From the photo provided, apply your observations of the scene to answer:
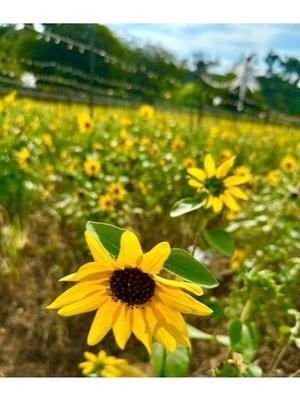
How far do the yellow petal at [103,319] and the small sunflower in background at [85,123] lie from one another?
3.28 feet

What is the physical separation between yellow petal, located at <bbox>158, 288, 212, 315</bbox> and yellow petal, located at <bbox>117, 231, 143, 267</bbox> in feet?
0.14

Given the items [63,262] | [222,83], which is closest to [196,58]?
[222,83]

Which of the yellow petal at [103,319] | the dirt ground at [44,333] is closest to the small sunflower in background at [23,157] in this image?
the dirt ground at [44,333]

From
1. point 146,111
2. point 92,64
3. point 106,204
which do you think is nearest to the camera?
point 106,204

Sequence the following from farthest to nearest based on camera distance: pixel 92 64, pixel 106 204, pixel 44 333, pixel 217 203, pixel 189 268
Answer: pixel 92 64, pixel 106 204, pixel 44 333, pixel 217 203, pixel 189 268

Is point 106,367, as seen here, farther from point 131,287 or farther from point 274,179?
point 274,179

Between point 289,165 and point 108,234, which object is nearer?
point 108,234

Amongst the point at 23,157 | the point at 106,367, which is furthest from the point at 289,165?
the point at 106,367

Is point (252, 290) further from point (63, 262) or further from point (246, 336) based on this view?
point (63, 262)

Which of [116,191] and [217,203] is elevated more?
[217,203]

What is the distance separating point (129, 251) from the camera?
1.69ft

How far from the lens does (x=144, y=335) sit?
0.58 meters

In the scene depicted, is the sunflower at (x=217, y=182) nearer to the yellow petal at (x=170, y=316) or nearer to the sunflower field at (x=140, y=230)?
the sunflower field at (x=140, y=230)

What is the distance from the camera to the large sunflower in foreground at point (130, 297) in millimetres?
528
